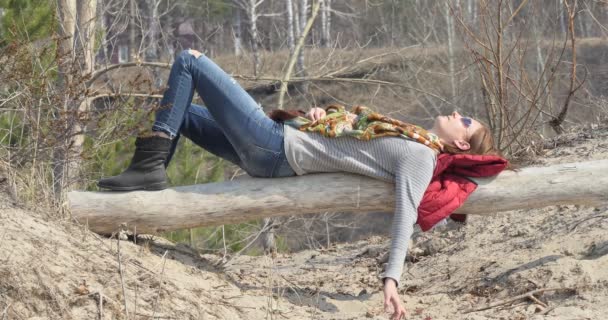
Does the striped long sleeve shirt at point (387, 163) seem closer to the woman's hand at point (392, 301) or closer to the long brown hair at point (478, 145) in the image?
the woman's hand at point (392, 301)

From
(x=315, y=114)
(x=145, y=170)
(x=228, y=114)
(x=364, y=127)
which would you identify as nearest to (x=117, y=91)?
(x=145, y=170)

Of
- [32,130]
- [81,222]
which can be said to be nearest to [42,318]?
[81,222]

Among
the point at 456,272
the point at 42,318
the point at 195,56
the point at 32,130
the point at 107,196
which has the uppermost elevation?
the point at 195,56

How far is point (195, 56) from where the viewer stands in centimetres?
486

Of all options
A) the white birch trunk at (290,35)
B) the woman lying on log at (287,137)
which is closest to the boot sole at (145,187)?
the woman lying on log at (287,137)

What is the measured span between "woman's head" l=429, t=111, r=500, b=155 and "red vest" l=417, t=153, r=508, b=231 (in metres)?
0.06

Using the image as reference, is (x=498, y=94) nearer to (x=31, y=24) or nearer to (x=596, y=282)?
(x=596, y=282)

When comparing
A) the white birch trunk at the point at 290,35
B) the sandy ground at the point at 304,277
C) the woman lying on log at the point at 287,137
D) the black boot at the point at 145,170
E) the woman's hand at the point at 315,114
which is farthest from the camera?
the white birch trunk at the point at 290,35

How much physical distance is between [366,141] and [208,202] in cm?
91

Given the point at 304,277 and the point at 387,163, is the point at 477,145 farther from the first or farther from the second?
the point at 304,277

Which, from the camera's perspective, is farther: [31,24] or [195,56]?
[31,24]

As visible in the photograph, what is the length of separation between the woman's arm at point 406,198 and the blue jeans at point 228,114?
0.65 meters

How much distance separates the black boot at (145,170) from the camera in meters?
4.83

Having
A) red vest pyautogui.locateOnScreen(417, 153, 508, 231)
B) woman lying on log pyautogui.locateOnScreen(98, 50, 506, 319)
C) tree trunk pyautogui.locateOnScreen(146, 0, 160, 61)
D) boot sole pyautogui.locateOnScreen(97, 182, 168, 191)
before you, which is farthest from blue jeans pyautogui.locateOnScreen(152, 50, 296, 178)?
tree trunk pyautogui.locateOnScreen(146, 0, 160, 61)
